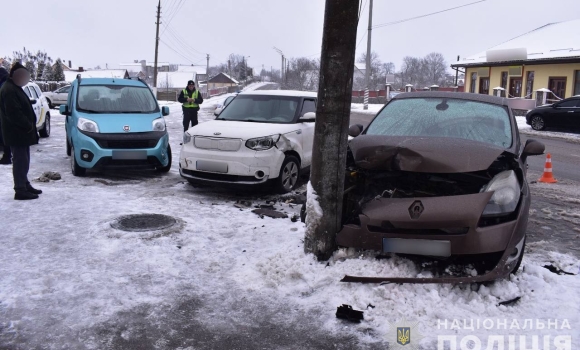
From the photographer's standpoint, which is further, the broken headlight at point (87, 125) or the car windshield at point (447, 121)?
the broken headlight at point (87, 125)

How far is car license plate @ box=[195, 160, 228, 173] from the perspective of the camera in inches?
282

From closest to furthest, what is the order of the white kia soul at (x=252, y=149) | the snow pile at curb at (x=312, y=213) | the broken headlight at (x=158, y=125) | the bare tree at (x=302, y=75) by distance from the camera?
the snow pile at curb at (x=312, y=213), the white kia soul at (x=252, y=149), the broken headlight at (x=158, y=125), the bare tree at (x=302, y=75)

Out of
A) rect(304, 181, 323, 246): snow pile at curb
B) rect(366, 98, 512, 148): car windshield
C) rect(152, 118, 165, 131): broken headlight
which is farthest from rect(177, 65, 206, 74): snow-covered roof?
rect(304, 181, 323, 246): snow pile at curb


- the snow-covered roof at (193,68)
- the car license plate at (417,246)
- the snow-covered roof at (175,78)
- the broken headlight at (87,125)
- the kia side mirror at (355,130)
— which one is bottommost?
the car license plate at (417,246)

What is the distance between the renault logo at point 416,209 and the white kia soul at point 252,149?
3.47 meters

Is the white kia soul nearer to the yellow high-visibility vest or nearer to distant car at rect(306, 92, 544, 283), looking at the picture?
distant car at rect(306, 92, 544, 283)

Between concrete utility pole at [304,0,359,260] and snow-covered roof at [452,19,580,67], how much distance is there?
29.5m

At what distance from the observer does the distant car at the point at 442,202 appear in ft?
12.6

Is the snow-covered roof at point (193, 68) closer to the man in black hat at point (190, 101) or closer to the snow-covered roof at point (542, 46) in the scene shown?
the snow-covered roof at point (542, 46)

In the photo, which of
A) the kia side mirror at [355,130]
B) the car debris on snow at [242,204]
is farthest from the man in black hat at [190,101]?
the kia side mirror at [355,130]

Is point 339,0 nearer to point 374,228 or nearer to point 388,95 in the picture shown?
point 374,228

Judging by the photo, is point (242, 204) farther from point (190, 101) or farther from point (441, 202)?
point (190, 101)

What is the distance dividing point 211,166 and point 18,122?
2678mm

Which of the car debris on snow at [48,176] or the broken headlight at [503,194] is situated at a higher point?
the broken headlight at [503,194]
